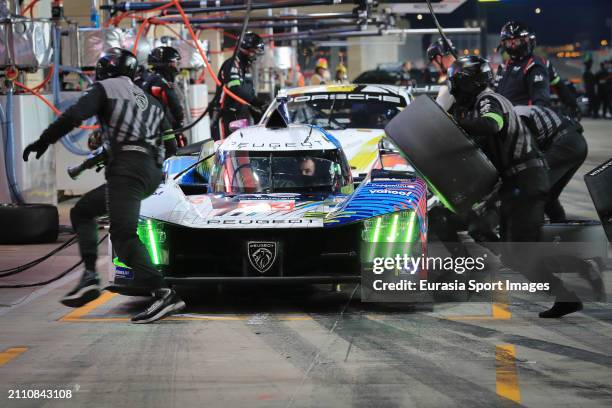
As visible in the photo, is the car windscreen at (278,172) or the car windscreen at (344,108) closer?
the car windscreen at (278,172)

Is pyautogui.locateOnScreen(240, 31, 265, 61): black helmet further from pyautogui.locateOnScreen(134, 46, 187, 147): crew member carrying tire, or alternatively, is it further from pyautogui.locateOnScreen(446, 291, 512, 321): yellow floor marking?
pyautogui.locateOnScreen(446, 291, 512, 321): yellow floor marking

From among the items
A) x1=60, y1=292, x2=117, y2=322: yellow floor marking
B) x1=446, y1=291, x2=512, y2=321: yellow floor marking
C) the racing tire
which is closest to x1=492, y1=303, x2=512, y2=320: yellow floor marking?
x1=446, y1=291, x2=512, y2=321: yellow floor marking

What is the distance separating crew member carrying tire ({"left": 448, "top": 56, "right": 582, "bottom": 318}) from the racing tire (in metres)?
5.51

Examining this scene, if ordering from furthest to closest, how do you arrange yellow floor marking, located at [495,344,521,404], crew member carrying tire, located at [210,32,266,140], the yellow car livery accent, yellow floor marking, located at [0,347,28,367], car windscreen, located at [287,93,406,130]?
crew member carrying tire, located at [210,32,266,140], car windscreen, located at [287,93,406,130], the yellow car livery accent, yellow floor marking, located at [0,347,28,367], yellow floor marking, located at [495,344,521,404]

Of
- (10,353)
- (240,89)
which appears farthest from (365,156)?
(10,353)

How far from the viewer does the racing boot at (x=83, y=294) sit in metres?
8.08

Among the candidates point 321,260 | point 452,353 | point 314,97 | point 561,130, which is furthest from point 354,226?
point 314,97

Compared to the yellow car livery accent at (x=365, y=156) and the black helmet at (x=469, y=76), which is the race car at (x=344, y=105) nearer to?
the yellow car livery accent at (x=365, y=156)

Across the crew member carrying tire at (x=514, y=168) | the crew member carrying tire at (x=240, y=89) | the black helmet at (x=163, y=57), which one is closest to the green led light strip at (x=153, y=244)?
the crew member carrying tire at (x=514, y=168)

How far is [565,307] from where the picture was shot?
7977 millimetres

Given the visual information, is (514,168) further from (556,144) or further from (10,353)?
(10,353)

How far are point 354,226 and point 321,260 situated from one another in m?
0.33

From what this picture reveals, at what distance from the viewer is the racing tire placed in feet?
40.0

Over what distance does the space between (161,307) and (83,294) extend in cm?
54
